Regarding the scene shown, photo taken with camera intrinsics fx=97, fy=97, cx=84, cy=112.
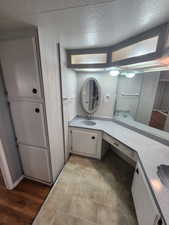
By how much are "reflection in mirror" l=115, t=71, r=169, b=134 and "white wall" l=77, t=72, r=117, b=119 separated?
13 centimetres

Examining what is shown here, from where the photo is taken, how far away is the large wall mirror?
4.85ft

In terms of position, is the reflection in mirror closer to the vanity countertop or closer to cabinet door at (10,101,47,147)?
the vanity countertop

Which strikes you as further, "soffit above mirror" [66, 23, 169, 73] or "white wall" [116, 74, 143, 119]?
"white wall" [116, 74, 143, 119]

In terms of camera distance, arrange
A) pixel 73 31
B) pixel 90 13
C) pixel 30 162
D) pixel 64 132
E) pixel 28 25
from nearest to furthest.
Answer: pixel 90 13
pixel 28 25
pixel 73 31
pixel 30 162
pixel 64 132

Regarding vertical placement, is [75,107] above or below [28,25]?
below

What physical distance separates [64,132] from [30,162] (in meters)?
0.74

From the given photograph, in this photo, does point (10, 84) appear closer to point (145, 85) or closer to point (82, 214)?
point (82, 214)

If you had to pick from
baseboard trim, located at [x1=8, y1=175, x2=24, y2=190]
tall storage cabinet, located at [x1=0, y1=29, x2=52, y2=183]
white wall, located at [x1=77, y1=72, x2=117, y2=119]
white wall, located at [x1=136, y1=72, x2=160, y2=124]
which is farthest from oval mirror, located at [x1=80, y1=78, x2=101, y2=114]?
baseboard trim, located at [x1=8, y1=175, x2=24, y2=190]

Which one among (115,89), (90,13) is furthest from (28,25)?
(115,89)

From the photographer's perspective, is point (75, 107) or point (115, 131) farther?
point (75, 107)

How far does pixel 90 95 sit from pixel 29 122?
1428mm

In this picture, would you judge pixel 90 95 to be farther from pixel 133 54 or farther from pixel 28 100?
pixel 28 100

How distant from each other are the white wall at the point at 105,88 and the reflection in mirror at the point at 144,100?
0.42ft

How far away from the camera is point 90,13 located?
89 cm
